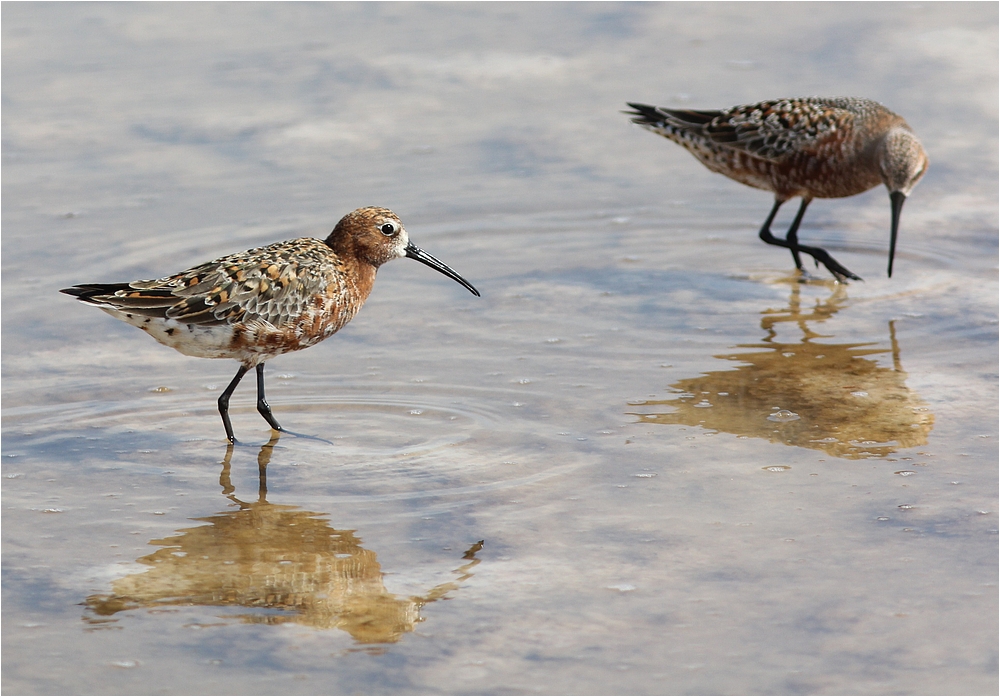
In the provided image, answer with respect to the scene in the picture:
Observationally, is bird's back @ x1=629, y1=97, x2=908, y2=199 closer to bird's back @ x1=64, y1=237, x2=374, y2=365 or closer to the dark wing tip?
the dark wing tip

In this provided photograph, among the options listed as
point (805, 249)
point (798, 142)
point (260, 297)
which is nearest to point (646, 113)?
point (798, 142)

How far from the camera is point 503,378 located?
8.77 metres

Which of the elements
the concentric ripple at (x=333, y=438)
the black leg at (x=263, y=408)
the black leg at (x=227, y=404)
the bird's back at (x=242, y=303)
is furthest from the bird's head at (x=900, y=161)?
the black leg at (x=227, y=404)

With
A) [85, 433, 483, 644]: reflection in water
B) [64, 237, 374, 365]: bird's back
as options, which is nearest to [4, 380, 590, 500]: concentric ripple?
[85, 433, 483, 644]: reflection in water

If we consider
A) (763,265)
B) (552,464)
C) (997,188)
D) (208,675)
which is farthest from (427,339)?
(997,188)

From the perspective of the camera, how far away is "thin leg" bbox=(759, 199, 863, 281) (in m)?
10.5

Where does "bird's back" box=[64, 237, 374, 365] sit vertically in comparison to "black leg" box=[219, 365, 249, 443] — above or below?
above

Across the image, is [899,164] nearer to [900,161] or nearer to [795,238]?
[900,161]

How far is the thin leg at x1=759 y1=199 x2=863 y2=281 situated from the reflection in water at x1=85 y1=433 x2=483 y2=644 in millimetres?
5017

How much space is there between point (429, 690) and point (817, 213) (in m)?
8.00

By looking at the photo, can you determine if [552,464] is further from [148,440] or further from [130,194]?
[130,194]

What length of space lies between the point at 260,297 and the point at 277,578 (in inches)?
73.6

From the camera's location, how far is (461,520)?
6855 mm

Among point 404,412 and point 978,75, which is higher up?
point 978,75
